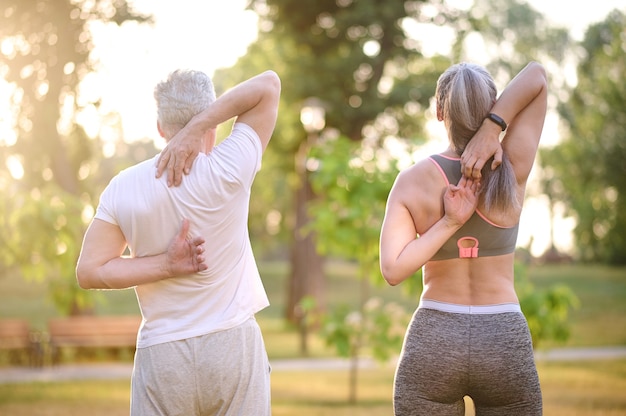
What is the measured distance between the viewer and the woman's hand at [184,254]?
2.75m

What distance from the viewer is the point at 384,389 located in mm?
12414

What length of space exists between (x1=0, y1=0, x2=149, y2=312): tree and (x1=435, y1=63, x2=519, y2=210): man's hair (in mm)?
4308

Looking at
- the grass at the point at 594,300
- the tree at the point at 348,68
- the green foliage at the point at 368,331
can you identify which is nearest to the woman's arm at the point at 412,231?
the green foliage at the point at 368,331

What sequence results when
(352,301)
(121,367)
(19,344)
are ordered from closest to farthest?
(121,367), (19,344), (352,301)

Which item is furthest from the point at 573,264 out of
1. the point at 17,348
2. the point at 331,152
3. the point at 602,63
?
the point at 331,152

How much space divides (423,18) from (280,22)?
343 centimetres

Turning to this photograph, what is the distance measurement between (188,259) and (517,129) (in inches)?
45.9

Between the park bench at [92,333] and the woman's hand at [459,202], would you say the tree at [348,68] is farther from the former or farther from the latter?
the woman's hand at [459,202]

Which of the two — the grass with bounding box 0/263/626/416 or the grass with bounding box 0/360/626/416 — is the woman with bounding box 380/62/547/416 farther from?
the grass with bounding box 0/360/626/416

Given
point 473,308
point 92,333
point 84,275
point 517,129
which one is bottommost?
point 92,333

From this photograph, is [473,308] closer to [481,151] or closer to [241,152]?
[481,151]

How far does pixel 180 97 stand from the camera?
2.83 metres

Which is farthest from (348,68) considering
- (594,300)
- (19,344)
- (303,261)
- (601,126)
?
(594,300)

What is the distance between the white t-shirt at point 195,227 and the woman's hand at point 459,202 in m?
0.65
